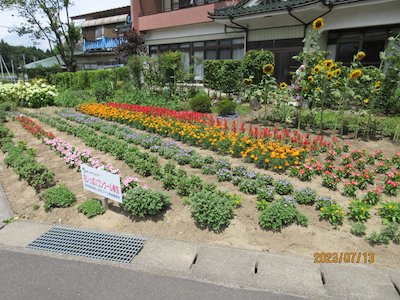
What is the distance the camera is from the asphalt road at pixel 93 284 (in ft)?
8.78

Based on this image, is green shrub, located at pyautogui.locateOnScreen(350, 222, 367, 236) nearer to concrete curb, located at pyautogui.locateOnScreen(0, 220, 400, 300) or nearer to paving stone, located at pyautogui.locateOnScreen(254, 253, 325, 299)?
concrete curb, located at pyautogui.locateOnScreen(0, 220, 400, 300)

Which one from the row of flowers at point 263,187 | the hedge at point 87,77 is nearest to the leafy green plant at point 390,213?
the row of flowers at point 263,187

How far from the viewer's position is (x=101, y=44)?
28156mm

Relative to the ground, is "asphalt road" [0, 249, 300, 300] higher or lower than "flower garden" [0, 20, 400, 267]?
lower

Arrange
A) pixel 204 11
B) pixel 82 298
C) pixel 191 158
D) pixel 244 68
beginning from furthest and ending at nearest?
pixel 204 11 → pixel 244 68 → pixel 191 158 → pixel 82 298

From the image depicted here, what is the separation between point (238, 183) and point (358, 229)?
6.19ft

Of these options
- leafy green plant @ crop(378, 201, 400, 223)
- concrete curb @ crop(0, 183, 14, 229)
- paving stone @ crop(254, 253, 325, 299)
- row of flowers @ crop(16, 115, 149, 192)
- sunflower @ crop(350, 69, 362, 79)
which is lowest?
concrete curb @ crop(0, 183, 14, 229)

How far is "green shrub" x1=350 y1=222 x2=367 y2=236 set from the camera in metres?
3.40

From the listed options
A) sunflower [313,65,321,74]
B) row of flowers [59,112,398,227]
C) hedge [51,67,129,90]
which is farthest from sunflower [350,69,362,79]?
hedge [51,67,129,90]

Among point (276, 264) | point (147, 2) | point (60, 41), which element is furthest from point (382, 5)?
point (60, 41)

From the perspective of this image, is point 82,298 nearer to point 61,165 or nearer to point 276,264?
point 276,264

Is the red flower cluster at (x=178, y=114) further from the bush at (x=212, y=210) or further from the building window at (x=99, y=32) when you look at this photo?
the building window at (x=99, y=32)

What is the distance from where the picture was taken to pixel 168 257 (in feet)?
10.5

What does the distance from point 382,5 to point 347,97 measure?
5.44 meters
